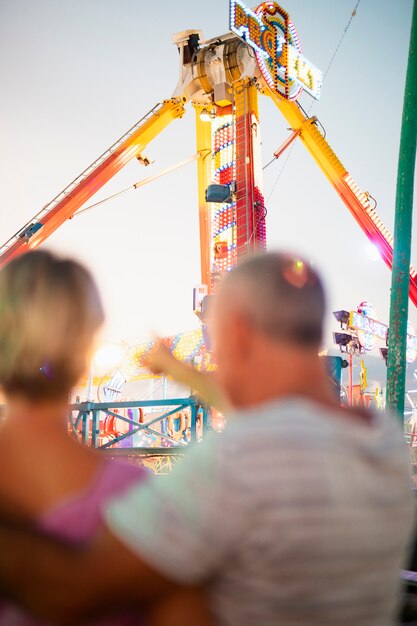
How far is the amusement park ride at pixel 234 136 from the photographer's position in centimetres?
1295

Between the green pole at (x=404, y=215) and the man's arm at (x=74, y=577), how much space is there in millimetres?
4470

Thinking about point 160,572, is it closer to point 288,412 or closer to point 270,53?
point 288,412

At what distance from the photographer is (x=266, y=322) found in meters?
1.00

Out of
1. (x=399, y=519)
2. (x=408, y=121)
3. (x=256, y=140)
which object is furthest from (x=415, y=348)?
(x=399, y=519)

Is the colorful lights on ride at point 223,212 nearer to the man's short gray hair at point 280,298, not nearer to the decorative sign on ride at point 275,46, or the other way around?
the decorative sign on ride at point 275,46

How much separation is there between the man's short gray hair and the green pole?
13.7 ft

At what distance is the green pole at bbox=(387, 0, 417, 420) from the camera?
500cm

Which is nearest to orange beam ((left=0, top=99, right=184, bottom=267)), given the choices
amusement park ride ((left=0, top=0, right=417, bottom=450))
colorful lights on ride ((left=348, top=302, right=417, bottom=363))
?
amusement park ride ((left=0, top=0, right=417, bottom=450))

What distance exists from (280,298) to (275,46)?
555 inches

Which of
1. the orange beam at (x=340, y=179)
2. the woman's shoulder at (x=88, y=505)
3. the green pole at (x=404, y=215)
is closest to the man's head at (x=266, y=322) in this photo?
the woman's shoulder at (x=88, y=505)

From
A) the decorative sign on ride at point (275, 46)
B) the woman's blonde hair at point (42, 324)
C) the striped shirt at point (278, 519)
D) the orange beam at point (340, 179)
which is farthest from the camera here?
the orange beam at point (340, 179)

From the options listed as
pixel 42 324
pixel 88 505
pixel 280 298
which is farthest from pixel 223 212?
pixel 88 505

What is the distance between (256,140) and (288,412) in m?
14.0

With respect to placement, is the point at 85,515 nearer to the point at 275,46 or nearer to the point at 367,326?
the point at 275,46
